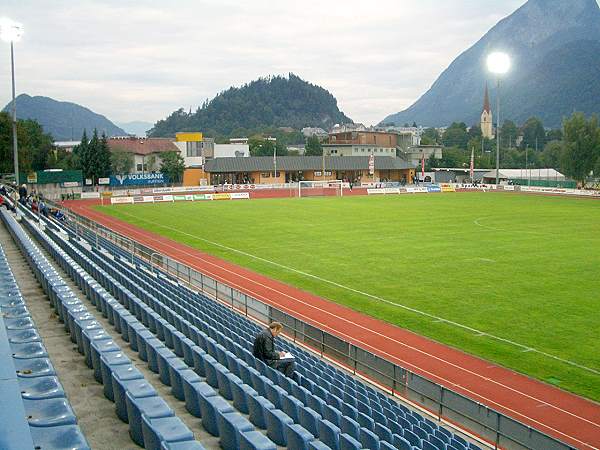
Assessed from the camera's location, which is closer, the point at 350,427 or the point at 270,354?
the point at 350,427

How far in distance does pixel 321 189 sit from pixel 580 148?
40199 millimetres

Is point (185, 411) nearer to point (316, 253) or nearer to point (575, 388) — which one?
point (575, 388)

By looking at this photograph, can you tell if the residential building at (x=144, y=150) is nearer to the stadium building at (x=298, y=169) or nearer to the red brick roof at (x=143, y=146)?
the red brick roof at (x=143, y=146)

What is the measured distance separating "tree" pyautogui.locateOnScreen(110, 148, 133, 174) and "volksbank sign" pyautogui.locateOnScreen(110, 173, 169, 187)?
1069 cm

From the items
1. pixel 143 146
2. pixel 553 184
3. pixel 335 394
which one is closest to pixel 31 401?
pixel 335 394

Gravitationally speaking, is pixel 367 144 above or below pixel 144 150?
above

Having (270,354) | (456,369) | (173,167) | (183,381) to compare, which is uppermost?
(173,167)

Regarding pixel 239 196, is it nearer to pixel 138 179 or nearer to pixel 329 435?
pixel 138 179

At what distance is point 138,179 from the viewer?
9325 cm

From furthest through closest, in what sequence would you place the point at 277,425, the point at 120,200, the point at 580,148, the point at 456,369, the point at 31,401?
the point at 580,148 < the point at 120,200 < the point at 456,369 < the point at 277,425 < the point at 31,401

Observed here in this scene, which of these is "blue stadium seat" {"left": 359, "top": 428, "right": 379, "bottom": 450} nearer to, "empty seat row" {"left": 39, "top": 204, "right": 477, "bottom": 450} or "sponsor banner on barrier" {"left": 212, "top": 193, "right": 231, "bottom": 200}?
"empty seat row" {"left": 39, "top": 204, "right": 477, "bottom": 450}

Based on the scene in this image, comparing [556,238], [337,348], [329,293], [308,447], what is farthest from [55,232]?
[556,238]

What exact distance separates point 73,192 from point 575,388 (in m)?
73.4

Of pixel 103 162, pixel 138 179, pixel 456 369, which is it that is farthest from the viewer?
pixel 103 162
